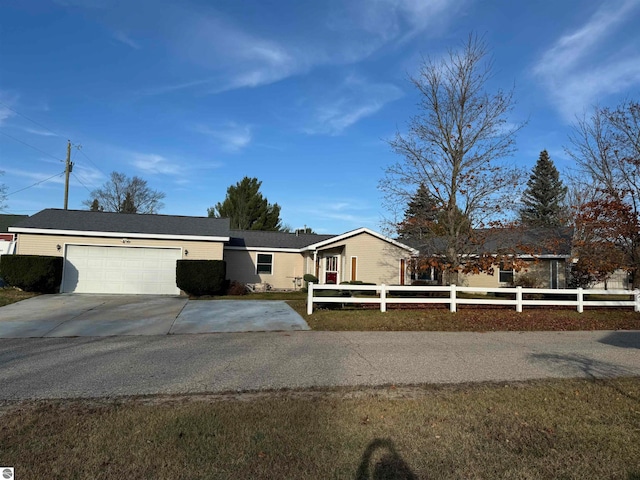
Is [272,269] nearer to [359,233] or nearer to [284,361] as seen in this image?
[359,233]

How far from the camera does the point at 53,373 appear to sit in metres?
6.33

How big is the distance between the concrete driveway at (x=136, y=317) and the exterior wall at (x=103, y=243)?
4.17 metres

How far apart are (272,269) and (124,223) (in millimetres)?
8049

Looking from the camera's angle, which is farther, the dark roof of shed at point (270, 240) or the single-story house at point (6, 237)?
the dark roof of shed at point (270, 240)

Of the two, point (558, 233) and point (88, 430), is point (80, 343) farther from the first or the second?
point (558, 233)


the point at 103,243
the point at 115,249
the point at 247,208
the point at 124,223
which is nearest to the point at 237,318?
the point at 115,249

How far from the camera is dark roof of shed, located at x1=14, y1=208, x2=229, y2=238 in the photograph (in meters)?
19.8

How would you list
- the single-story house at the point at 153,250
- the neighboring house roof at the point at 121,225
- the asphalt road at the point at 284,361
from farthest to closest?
the neighboring house roof at the point at 121,225
the single-story house at the point at 153,250
the asphalt road at the point at 284,361

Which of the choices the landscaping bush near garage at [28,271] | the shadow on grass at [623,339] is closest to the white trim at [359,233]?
the shadow on grass at [623,339]

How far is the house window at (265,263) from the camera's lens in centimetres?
2466

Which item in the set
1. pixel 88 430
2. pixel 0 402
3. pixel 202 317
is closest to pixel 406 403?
pixel 88 430

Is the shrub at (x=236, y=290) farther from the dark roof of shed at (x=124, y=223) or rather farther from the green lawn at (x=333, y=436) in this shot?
the green lawn at (x=333, y=436)

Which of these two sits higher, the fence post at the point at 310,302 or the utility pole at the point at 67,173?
the utility pole at the point at 67,173

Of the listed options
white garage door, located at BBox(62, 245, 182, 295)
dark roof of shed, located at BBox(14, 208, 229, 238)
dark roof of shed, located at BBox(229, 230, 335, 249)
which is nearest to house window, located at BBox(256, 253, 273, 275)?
dark roof of shed, located at BBox(229, 230, 335, 249)
